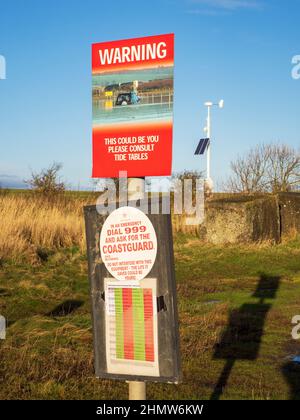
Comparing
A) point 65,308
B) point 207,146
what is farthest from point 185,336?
point 207,146

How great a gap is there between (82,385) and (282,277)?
7.03 m

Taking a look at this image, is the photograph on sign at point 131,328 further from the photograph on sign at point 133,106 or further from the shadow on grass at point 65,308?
the shadow on grass at point 65,308

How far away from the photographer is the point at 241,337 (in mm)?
6461

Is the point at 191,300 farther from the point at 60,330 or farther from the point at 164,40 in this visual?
the point at 164,40

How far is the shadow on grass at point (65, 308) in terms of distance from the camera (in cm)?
795

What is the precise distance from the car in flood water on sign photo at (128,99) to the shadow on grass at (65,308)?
16.3 ft

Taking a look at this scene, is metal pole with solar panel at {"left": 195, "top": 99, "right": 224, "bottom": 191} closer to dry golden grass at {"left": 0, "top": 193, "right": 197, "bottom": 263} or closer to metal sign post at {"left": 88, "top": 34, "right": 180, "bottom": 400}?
dry golden grass at {"left": 0, "top": 193, "right": 197, "bottom": 263}

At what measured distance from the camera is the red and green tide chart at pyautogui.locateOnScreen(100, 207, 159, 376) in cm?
333

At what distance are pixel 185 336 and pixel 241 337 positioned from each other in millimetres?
640

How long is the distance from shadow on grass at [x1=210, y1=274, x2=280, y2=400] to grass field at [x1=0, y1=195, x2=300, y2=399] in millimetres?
11

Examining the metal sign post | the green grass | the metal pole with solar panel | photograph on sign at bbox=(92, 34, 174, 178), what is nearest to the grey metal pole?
the metal sign post

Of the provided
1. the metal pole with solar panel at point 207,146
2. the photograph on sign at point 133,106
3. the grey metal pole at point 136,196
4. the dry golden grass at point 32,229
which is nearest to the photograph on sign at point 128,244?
the grey metal pole at point 136,196

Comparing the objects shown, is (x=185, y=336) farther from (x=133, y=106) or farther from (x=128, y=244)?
(x=133, y=106)

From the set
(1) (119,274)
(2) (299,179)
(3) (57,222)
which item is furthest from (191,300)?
(2) (299,179)
